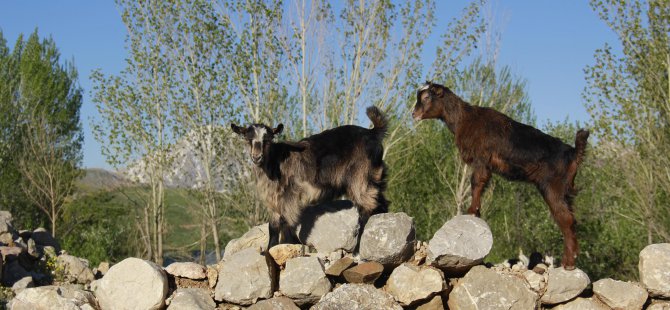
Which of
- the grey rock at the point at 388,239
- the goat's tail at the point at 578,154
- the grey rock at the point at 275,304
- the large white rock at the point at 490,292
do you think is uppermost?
the goat's tail at the point at 578,154

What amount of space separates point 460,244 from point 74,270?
7.01 m

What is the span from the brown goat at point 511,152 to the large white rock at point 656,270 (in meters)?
1.01

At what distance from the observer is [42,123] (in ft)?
95.2

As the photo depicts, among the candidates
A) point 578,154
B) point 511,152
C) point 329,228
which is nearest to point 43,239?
point 329,228

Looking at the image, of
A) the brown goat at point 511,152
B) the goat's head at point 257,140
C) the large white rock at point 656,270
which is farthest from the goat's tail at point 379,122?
the large white rock at point 656,270

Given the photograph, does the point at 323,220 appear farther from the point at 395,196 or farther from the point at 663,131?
the point at 395,196

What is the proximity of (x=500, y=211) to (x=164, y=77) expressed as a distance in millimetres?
14355

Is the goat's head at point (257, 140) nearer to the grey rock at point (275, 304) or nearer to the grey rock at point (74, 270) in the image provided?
the grey rock at point (275, 304)

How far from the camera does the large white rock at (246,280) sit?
8.47 meters

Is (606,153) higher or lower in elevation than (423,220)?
higher

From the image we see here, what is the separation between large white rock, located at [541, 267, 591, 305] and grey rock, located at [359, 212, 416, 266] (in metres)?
1.75

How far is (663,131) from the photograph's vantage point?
1741 centimetres

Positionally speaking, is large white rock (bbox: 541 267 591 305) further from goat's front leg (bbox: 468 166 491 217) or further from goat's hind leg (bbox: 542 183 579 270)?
goat's front leg (bbox: 468 166 491 217)

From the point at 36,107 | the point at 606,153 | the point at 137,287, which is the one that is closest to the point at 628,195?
the point at 606,153
